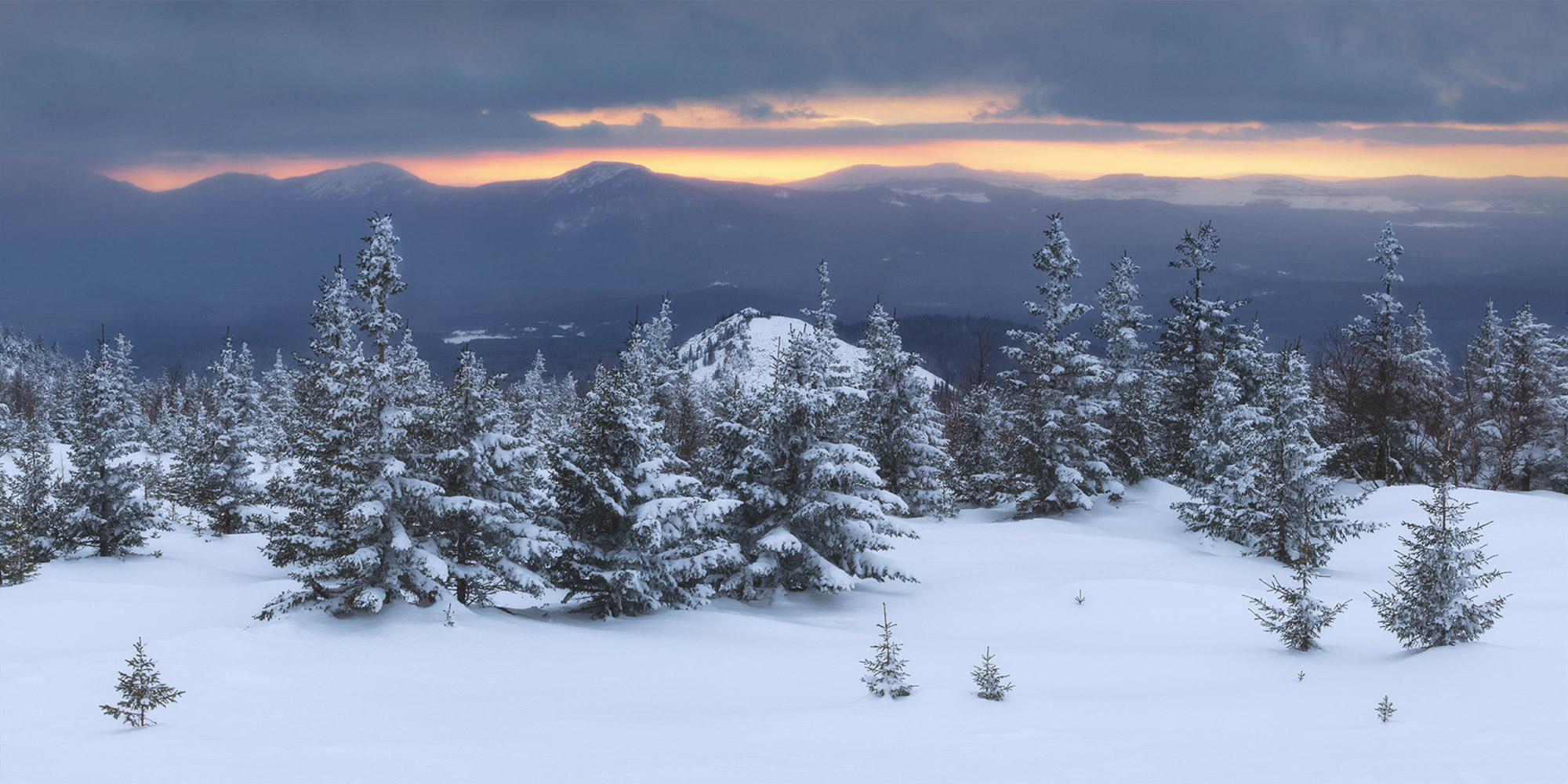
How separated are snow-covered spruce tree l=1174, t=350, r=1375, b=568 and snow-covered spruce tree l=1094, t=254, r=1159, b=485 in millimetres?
7729

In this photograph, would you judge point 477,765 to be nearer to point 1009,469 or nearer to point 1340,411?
point 1009,469

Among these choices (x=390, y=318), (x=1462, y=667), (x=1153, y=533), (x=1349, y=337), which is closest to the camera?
(x=1462, y=667)

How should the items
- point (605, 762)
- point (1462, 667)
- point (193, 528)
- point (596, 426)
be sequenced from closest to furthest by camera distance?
point (605, 762) < point (1462, 667) < point (596, 426) < point (193, 528)

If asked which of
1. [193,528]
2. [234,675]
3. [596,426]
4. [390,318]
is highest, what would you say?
[390,318]

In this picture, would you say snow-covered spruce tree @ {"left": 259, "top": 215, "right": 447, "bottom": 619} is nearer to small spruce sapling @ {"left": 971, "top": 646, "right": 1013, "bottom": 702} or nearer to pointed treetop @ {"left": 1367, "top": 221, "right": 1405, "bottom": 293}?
small spruce sapling @ {"left": 971, "top": 646, "right": 1013, "bottom": 702}

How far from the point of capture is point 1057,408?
1438 inches

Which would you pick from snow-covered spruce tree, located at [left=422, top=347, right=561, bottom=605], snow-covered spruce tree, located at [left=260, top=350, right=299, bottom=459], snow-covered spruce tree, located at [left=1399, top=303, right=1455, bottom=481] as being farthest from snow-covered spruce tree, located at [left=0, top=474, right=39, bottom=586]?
snow-covered spruce tree, located at [left=1399, top=303, right=1455, bottom=481]

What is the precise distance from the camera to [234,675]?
13.5 meters

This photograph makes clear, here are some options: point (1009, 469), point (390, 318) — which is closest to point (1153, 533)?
point (1009, 469)

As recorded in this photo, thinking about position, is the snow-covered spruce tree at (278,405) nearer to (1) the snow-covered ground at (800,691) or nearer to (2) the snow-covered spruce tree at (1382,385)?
(1) the snow-covered ground at (800,691)

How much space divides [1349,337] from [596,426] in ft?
152

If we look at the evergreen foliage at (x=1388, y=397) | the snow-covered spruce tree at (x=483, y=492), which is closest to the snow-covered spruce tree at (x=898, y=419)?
the evergreen foliage at (x=1388, y=397)

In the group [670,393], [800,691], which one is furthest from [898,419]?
[670,393]

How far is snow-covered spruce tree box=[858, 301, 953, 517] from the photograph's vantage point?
1460 inches
